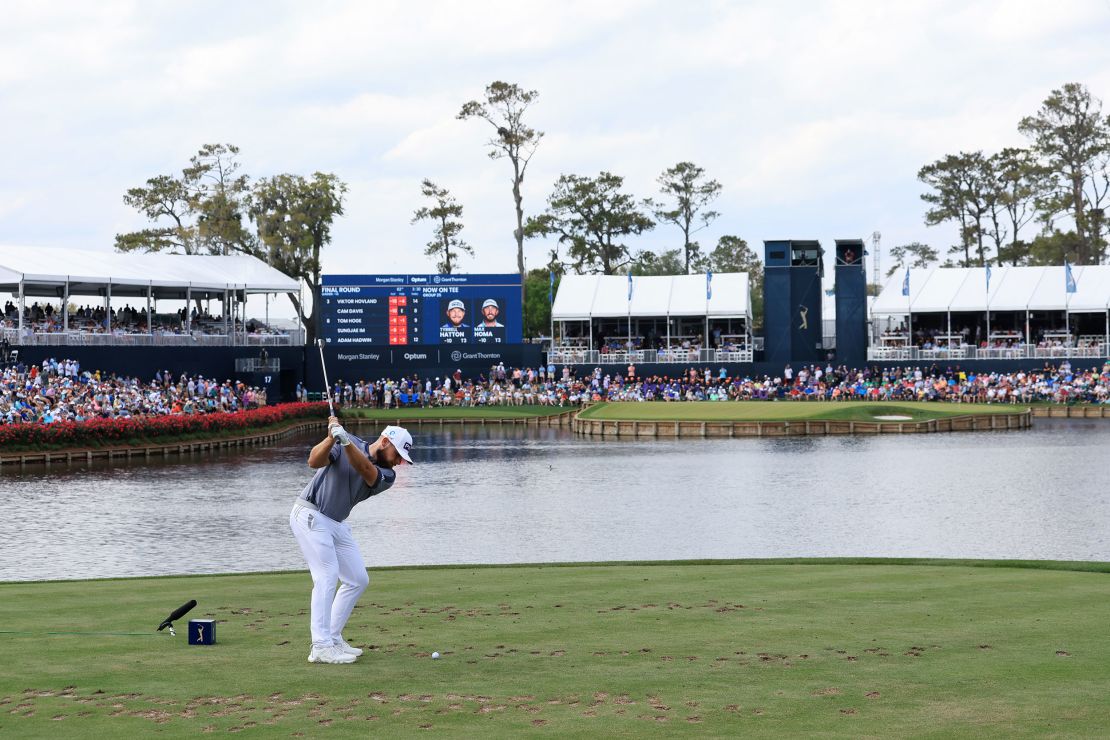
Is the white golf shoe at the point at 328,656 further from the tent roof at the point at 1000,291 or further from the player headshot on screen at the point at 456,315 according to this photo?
the tent roof at the point at 1000,291

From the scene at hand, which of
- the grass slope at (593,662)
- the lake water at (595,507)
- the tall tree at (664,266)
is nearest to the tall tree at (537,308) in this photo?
the tall tree at (664,266)

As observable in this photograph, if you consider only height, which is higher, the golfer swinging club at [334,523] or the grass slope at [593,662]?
the golfer swinging club at [334,523]

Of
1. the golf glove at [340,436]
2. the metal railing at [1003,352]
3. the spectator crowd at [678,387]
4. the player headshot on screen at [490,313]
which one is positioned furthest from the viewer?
the player headshot on screen at [490,313]

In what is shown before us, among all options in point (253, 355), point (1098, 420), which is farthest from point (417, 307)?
point (1098, 420)

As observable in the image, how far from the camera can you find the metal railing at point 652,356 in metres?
77.4

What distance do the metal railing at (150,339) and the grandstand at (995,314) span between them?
35.3m

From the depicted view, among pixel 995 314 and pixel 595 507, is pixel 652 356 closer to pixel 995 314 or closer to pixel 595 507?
pixel 995 314

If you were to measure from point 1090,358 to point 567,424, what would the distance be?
29.6m

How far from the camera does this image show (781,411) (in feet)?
206

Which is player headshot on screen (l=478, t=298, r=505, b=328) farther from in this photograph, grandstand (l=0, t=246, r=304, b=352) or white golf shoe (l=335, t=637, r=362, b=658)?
white golf shoe (l=335, t=637, r=362, b=658)

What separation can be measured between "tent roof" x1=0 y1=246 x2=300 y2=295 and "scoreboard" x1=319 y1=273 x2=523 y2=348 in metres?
4.00

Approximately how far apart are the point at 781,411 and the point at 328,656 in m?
54.0

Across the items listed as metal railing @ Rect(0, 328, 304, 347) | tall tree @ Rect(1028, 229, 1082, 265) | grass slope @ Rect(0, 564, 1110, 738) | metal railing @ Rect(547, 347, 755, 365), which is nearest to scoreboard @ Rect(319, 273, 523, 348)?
metal railing @ Rect(0, 328, 304, 347)

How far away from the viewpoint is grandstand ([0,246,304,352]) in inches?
2477
